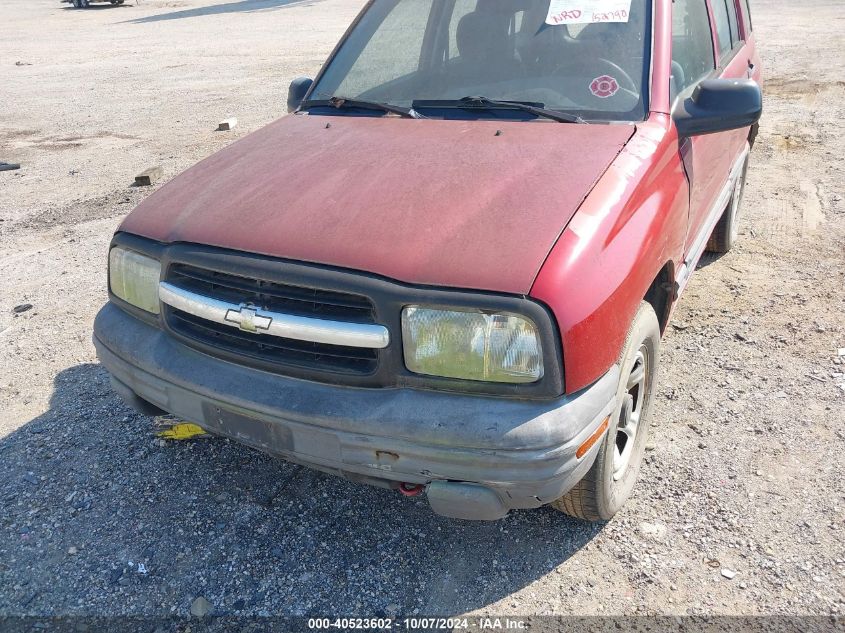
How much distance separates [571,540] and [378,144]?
5.58ft

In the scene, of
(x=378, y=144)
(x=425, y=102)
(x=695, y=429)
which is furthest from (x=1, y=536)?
(x=695, y=429)

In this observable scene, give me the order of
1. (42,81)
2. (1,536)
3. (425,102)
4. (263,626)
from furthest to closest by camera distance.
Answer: (42,81)
(425,102)
(1,536)
(263,626)

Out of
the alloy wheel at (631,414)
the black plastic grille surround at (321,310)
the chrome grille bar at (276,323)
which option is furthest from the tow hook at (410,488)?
the alloy wheel at (631,414)

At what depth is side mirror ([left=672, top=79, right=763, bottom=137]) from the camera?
283cm

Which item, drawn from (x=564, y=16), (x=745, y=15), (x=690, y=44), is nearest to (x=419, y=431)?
(x=564, y=16)

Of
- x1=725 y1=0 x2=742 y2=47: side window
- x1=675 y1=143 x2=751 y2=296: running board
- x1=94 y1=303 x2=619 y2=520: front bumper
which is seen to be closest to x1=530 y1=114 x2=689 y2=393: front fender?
x1=94 y1=303 x2=619 y2=520: front bumper

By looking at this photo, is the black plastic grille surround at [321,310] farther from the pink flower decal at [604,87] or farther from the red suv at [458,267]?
the pink flower decal at [604,87]

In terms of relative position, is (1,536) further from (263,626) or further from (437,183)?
(437,183)

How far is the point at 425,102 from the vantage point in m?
3.20

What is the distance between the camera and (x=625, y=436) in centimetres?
285

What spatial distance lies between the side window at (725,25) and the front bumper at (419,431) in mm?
2734

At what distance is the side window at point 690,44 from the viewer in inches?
123

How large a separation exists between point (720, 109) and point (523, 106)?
0.77 m

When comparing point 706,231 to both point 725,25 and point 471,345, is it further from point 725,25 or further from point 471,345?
point 471,345
